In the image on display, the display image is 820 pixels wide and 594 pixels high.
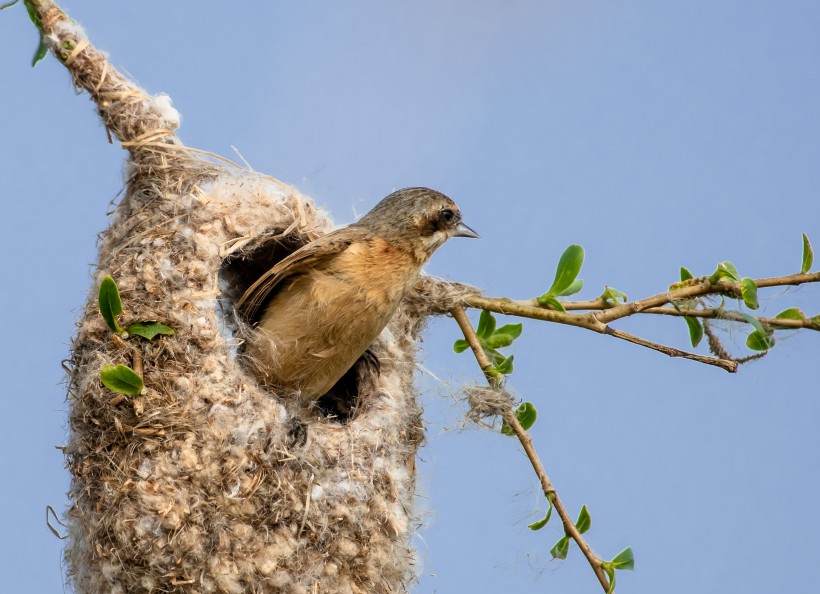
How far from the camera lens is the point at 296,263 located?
450 cm

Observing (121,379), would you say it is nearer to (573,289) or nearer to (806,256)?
(573,289)

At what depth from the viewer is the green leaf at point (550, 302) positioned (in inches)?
167

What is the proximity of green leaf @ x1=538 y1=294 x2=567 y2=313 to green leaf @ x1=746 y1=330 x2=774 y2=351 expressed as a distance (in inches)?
27.5

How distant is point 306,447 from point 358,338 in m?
0.55

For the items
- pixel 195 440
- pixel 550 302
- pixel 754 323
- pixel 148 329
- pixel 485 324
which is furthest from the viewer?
pixel 485 324

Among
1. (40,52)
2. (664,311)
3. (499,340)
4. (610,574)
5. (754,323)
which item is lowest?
(610,574)

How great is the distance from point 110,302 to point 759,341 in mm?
2163

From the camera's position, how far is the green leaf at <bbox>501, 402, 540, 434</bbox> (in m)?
4.36

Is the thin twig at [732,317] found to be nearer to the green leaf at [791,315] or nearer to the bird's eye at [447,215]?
the green leaf at [791,315]

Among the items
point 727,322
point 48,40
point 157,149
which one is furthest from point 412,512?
point 48,40

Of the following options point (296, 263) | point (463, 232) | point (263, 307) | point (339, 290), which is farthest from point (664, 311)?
point (263, 307)

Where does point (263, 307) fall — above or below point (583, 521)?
above

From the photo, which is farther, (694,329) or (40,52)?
(40,52)

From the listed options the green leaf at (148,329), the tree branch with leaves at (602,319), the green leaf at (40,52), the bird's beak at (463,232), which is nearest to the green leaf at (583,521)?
the tree branch with leaves at (602,319)
